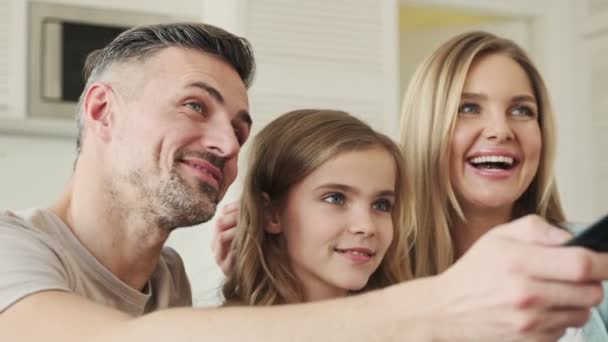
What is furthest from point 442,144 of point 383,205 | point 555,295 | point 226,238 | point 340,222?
point 555,295

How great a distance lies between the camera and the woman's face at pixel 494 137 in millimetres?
1643

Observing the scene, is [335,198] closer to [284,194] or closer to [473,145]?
[284,194]

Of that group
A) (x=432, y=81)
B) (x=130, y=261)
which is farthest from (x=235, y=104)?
(x=432, y=81)

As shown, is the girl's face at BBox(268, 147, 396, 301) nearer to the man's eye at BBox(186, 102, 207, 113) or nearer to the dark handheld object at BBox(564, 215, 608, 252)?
the man's eye at BBox(186, 102, 207, 113)

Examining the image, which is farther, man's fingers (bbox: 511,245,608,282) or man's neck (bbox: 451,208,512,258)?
man's neck (bbox: 451,208,512,258)

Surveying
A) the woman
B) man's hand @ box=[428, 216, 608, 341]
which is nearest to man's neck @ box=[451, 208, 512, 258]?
the woman

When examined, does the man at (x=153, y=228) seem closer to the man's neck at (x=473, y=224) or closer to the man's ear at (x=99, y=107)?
the man's ear at (x=99, y=107)

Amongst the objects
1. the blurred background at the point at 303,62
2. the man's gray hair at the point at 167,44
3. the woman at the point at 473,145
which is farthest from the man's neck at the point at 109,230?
the blurred background at the point at 303,62

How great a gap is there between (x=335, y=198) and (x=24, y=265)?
0.70m

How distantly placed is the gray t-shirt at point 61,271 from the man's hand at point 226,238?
0.11m

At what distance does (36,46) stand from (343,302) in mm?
2027

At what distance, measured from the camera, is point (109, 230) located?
1.26 meters

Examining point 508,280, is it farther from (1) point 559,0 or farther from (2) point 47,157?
(1) point 559,0

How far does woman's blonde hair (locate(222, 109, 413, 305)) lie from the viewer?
5.02 feet
